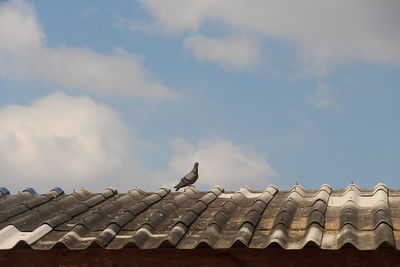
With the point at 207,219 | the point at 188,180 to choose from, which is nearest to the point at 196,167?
the point at 188,180

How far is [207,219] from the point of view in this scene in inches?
345

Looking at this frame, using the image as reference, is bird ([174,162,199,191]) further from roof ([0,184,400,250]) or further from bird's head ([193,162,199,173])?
roof ([0,184,400,250])

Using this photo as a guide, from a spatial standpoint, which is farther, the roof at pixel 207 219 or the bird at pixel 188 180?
the bird at pixel 188 180

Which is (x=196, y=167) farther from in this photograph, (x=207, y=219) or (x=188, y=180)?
(x=207, y=219)

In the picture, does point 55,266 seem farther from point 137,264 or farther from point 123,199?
point 123,199

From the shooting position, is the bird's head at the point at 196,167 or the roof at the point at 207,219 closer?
the roof at the point at 207,219

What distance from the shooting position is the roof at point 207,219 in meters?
7.64

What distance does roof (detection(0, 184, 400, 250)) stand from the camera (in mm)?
7641

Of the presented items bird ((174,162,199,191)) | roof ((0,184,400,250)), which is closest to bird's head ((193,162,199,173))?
bird ((174,162,199,191))

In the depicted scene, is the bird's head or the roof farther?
the bird's head

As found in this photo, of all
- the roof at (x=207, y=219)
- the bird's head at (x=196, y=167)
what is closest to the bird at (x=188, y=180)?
the bird's head at (x=196, y=167)

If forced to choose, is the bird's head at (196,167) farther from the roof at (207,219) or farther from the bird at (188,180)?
the roof at (207,219)

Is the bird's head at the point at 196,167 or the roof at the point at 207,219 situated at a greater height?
the bird's head at the point at 196,167

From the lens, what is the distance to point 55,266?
26.1 feet
